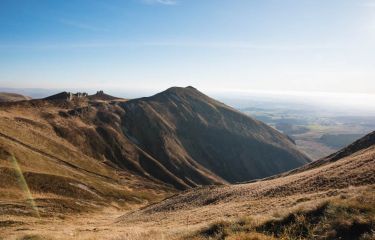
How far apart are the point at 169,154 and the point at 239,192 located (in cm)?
13233

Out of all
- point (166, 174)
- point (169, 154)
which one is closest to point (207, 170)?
point (169, 154)

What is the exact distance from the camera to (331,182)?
34156 millimetres

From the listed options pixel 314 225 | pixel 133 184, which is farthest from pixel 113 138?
pixel 314 225

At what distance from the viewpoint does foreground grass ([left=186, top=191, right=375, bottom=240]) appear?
501 inches

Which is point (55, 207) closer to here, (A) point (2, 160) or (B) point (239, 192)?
(A) point (2, 160)

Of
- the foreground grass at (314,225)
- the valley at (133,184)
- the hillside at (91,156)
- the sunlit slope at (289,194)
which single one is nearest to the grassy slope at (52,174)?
the hillside at (91,156)

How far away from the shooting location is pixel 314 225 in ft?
46.2

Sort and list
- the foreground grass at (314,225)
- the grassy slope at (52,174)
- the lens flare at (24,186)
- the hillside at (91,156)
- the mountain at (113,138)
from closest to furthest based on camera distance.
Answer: the foreground grass at (314,225) < the lens flare at (24,186) < the grassy slope at (52,174) < the hillside at (91,156) < the mountain at (113,138)

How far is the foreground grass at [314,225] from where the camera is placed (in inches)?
501

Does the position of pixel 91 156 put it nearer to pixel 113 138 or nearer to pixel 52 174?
pixel 113 138

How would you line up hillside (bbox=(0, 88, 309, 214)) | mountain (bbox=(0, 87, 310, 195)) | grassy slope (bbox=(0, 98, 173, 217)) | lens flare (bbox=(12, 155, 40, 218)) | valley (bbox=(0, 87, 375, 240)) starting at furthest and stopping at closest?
mountain (bbox=(0, 87, 310, 195)) → hillside (bbox=(0, 88, 309, 214)) → grassy slope (bbox=(0, 98, 173, 217)) → lens flare (bbox=(12, 155, 40, 218)) → valley (bbox=(0, 87, 375, 240))

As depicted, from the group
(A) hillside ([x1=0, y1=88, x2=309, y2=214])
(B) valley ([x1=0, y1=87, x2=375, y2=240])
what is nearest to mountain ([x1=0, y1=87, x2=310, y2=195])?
(A) hillside ([x1=0, y1=88, x2=309, y2=214])

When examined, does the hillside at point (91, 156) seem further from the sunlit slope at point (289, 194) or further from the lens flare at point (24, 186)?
the sunlit slope at point (289, 194)

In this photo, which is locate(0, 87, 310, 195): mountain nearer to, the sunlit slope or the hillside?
the hillside
